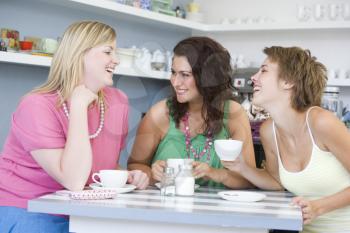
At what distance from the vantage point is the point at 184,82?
2.19m

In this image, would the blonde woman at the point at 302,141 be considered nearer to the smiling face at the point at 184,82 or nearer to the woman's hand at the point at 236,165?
the woman's hand at the point at 236,165

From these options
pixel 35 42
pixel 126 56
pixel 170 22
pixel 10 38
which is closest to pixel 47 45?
pixel 35 42

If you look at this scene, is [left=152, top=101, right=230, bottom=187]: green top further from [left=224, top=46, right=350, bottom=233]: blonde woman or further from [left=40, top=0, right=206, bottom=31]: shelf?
[left=40, top=0, right=206, bottom=31]: shelf

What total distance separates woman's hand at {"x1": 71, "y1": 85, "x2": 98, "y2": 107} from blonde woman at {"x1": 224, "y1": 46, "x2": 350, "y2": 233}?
1.66ft

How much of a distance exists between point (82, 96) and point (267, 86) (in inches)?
24.7

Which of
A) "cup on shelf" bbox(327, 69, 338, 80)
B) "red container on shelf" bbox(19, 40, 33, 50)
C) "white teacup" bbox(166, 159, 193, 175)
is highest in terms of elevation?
"red container on shelf" bbox(19, 40, 33, 50)

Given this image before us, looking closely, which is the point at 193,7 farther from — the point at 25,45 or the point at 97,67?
the point at 97,67

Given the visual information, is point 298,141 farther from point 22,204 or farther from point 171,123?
point 22,204

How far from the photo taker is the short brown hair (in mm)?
1846

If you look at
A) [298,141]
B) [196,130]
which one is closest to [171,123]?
[196,130]

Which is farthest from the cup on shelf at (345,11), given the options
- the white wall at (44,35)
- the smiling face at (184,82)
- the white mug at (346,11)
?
the smiling face at (184,82)

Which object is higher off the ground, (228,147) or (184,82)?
(184,82)

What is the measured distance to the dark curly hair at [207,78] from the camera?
7.15 ft

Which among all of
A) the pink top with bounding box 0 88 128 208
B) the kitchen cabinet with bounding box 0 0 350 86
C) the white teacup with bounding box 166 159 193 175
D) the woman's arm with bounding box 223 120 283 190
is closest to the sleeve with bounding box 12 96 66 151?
the pink top with bounding box 0 88 128 208
